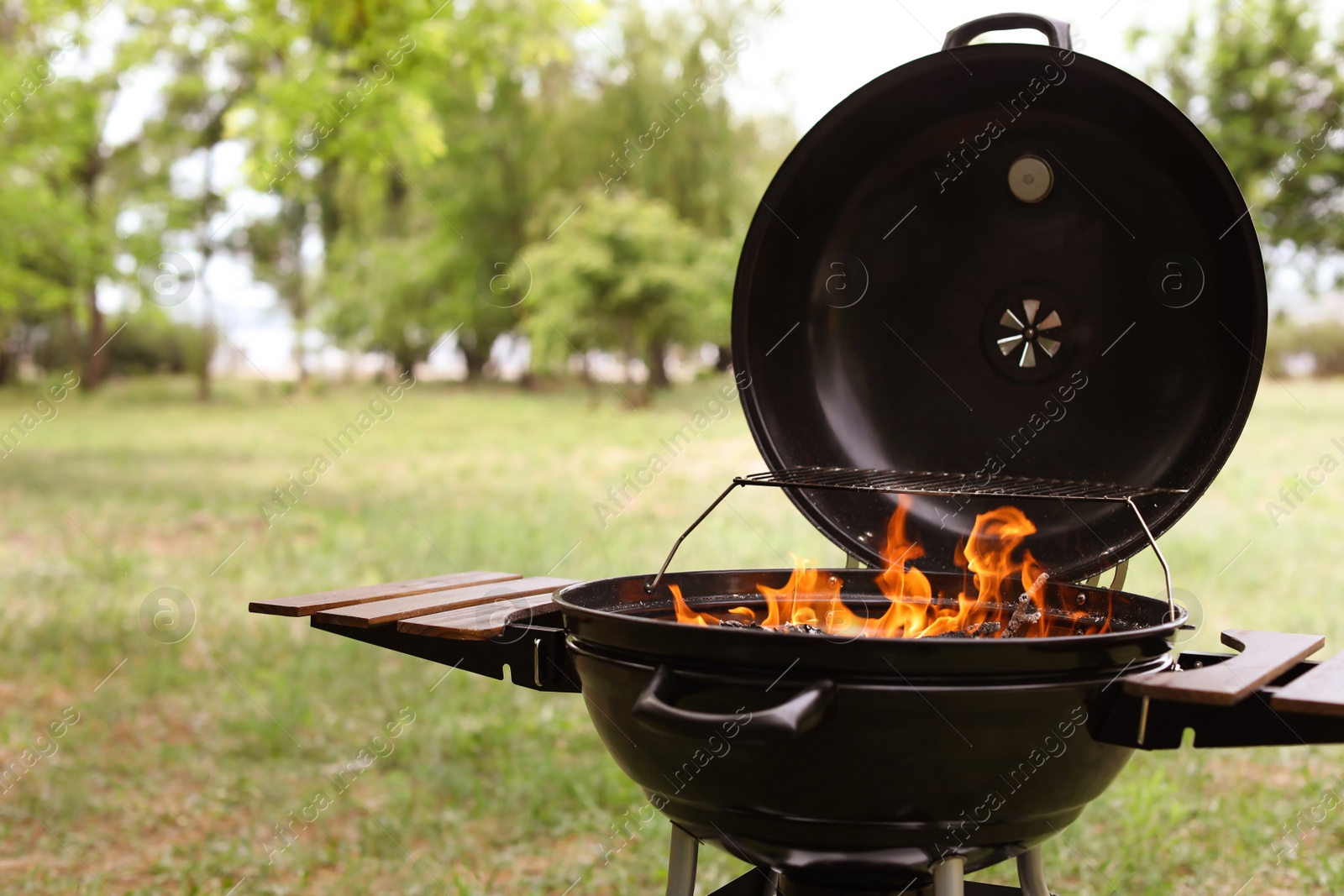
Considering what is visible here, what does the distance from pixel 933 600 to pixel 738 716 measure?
78 cm

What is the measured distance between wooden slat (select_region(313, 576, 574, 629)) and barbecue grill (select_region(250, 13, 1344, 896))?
11mm

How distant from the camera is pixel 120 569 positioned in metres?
7.08

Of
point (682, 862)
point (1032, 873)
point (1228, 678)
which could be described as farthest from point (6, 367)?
point (1228, 678)

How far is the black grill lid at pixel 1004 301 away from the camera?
71.4 inches

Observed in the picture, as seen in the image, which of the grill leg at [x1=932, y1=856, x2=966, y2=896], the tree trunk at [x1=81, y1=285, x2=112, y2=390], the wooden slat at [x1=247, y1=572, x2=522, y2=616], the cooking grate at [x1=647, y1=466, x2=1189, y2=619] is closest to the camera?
the grill leg at [x1=932, y1=856, x2=966, y2=896]

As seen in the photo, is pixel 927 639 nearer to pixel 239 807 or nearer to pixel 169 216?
pixel 239 807

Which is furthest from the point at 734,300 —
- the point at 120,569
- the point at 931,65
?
the point at 120,569

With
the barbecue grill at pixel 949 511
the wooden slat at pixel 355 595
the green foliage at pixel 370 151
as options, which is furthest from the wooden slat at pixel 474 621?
the green foliage at pixel 370 151

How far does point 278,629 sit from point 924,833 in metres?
5.03

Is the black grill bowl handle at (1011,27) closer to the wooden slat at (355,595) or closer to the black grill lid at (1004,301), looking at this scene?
the black grill lid at (1004,301)

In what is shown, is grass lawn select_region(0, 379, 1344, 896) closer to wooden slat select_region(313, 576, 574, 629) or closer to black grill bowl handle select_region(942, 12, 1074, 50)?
wooden slat select_region(313, 576, 574, 629)

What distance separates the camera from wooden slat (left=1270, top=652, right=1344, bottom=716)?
1265 millimetres

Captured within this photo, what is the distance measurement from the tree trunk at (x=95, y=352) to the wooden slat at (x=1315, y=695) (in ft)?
71.8

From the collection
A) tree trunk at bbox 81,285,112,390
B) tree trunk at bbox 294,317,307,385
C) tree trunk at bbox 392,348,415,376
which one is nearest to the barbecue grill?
tree trunk at bbox 81,285,112,390
